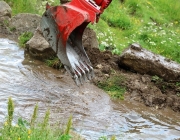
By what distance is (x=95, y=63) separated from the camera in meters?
9.78

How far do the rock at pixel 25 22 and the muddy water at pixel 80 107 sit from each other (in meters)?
2.53

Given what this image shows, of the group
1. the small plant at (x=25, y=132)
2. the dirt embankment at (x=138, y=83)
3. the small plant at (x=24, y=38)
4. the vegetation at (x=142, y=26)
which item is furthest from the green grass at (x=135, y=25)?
the small plant at (x=25, y=132)

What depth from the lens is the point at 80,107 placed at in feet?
24.1

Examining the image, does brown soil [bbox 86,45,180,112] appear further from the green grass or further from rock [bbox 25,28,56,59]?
the green grass

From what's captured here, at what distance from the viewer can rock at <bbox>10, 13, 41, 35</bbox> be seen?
1168cm

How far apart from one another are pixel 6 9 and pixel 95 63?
389 centimetres

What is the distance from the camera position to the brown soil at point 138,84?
8.52 meters

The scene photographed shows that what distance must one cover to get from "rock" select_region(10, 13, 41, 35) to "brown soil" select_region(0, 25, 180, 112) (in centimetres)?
240

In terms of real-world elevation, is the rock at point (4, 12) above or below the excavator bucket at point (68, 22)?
below

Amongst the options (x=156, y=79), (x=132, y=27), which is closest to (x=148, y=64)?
(x=156, y=79)

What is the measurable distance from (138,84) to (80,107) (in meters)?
2.04

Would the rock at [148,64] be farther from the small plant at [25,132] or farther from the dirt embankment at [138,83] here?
the small plant at [25,132]

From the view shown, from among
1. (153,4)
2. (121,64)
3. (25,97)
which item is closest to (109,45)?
(121,64)

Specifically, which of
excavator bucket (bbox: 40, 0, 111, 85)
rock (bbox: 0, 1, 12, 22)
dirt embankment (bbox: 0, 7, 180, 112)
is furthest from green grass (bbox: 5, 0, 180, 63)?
excavator bucket (bbox: 40, 0, 111, 85)
